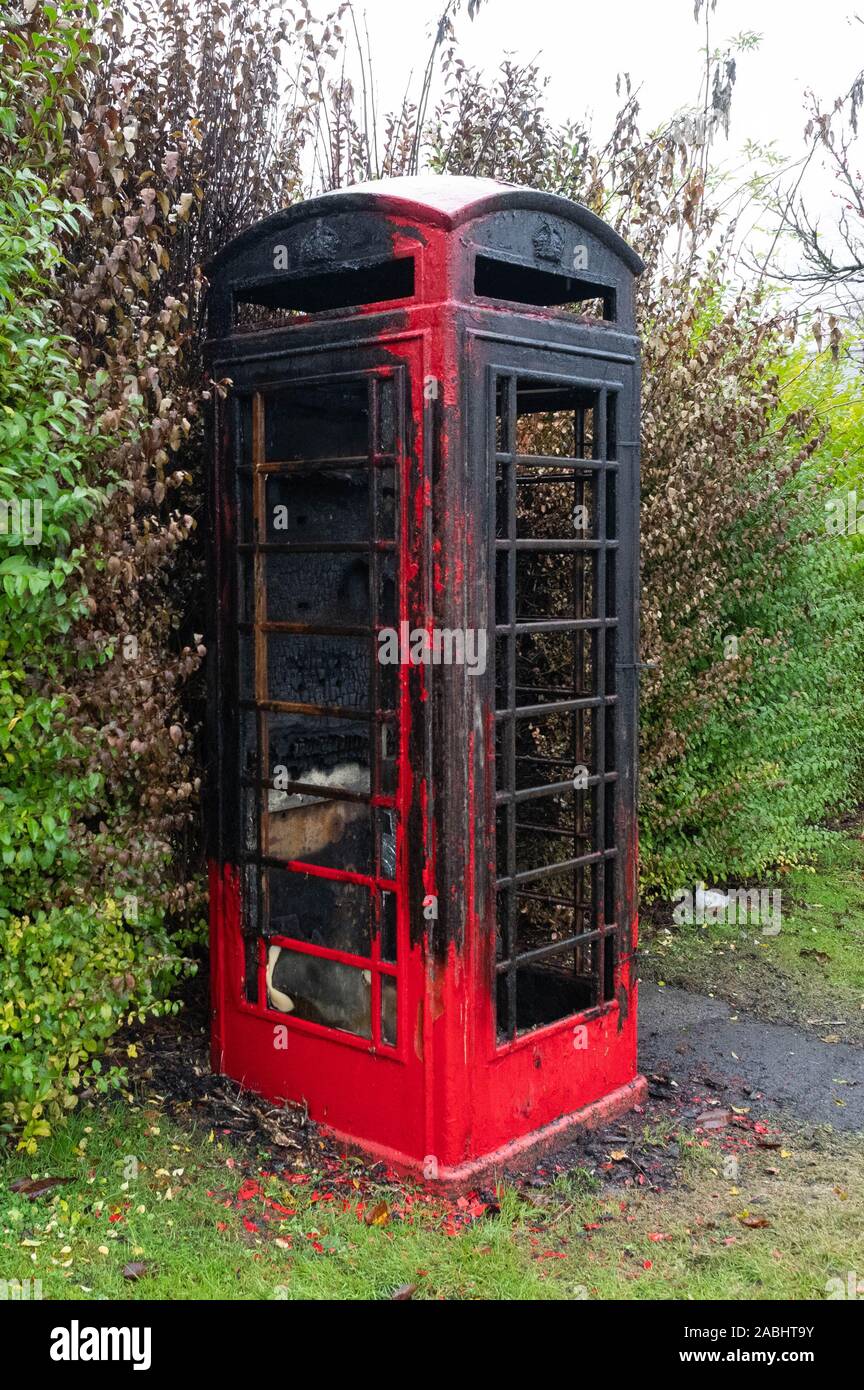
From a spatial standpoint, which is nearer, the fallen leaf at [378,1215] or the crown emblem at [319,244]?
the fallen leaf at [378,1215]

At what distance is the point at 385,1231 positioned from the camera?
374 centimetres

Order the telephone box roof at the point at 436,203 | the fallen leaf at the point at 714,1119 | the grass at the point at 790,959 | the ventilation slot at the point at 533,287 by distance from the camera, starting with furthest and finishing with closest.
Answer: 1. the grass at the point at 790,959
2. the fallen leaf at the point at 714,1119
3. the ventilation slot at the point at 533,287
4. the telephone box roof at the point at 436,203

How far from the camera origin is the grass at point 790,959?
595cm

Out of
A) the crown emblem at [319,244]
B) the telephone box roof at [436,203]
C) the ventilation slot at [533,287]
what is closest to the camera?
the telephone box roof at [436,203]

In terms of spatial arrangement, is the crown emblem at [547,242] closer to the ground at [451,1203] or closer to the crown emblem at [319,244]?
the crown emblem at [319,244]

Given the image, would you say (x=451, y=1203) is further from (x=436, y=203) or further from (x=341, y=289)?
(x=341, y=289)

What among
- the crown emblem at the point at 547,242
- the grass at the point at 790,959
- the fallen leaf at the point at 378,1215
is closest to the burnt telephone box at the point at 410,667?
the crown emblem at the point at 547,242

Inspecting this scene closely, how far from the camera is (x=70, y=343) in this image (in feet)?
13.8

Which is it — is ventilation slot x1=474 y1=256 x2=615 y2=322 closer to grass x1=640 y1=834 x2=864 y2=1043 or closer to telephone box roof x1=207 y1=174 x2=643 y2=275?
telephone box roof x1=207 y1=174 x2=643 y2=275

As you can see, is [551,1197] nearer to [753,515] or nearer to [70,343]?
[70,343]

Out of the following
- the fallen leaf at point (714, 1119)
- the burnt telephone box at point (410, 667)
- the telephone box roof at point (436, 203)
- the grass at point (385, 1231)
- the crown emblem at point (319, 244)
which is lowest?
the fallen leaf at point (714, 1119)

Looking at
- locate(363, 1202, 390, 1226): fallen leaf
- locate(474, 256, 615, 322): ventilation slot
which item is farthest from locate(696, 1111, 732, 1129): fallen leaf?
locate(474, 256, 615, 322): ventilation slot

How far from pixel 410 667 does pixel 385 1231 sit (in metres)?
1.73

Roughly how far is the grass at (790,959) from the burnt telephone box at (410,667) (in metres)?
1.50
